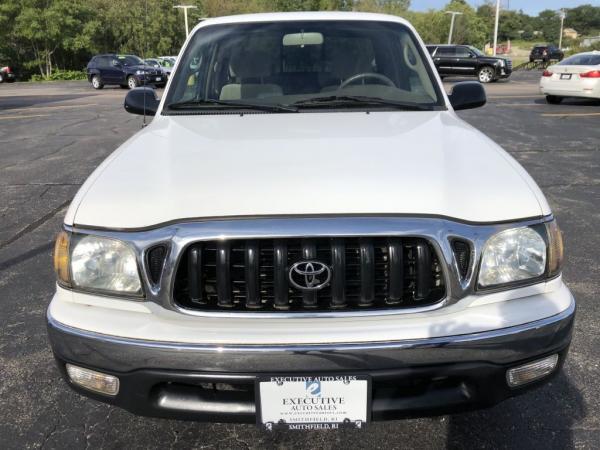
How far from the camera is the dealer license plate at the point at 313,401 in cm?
174

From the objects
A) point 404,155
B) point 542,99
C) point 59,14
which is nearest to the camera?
point 404,155

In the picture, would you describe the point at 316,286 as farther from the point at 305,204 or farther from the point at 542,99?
the point at 542,99

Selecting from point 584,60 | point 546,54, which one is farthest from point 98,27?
point 584,60

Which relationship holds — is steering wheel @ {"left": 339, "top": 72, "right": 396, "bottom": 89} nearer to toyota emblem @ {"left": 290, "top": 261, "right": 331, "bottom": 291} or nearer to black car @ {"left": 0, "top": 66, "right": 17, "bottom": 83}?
toyota emblem @ {"left": 290, "top": 261, "right": 331, "bottom": 291}

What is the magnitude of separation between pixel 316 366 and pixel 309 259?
34cm

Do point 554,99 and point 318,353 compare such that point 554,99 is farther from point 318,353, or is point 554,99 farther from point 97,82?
point 97,82

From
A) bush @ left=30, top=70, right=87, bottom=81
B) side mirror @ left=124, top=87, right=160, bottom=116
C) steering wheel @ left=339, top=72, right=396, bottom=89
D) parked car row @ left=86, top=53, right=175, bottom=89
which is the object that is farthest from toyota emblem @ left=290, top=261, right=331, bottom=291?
bush @ left=30, top=70, right=87, bottom=81

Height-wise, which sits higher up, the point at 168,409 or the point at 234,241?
the point at 234,241

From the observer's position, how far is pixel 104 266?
6.23 feet

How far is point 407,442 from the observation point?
7.50 ft

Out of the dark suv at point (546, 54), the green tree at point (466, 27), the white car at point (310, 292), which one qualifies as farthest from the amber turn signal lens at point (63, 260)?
the green tree at point (466, 27)

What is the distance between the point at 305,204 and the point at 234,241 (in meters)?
0.26

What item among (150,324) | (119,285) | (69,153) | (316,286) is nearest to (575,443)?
(316,286)

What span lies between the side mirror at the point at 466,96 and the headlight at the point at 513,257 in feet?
5.37
